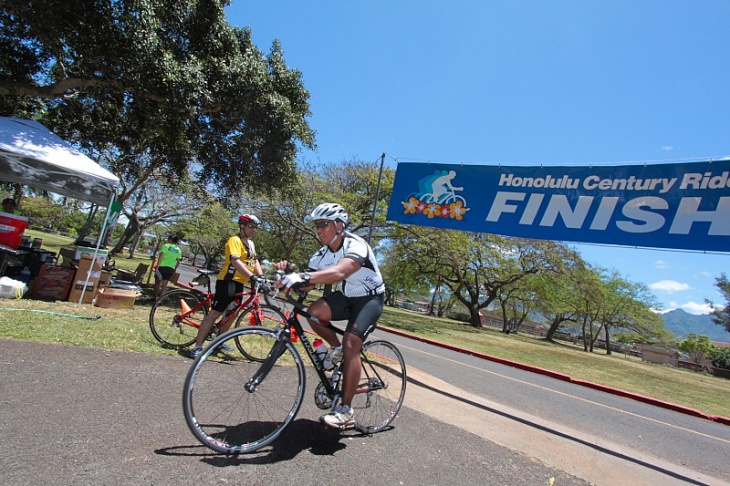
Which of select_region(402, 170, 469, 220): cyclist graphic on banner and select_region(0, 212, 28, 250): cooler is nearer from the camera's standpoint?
select_region(0, 212, 28, 250): cooler

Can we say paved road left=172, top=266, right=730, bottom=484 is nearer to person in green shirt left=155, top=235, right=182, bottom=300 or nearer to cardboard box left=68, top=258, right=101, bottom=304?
person in green shirt left=155, top=235, right=182, bottom=300

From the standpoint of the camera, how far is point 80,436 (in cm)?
250

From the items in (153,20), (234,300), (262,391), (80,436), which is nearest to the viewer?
(80,436)

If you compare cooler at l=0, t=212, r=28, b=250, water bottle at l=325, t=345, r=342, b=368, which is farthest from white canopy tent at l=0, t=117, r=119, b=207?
water bottle at l=325, t=345, r=342, b=368

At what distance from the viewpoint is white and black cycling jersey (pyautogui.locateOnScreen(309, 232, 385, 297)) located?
3273 millimetres

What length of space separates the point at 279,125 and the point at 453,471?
942 centimetres

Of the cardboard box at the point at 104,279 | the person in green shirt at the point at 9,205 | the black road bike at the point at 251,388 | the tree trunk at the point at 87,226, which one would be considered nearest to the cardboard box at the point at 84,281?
the cardboard box at the point at 104,279

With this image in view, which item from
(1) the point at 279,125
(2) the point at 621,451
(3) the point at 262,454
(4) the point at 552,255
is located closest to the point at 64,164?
(1) the point at 279,125

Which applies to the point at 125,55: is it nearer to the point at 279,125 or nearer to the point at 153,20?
the point at 153,20

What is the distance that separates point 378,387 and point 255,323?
7.66 feet

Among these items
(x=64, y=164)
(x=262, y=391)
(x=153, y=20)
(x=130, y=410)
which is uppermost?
(x=153, y=20)

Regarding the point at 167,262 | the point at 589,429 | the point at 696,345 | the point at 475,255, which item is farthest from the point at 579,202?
the point at 696,345

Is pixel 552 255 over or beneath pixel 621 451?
over

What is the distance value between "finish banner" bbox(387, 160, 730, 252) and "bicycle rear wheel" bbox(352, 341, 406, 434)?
5.00 meters
